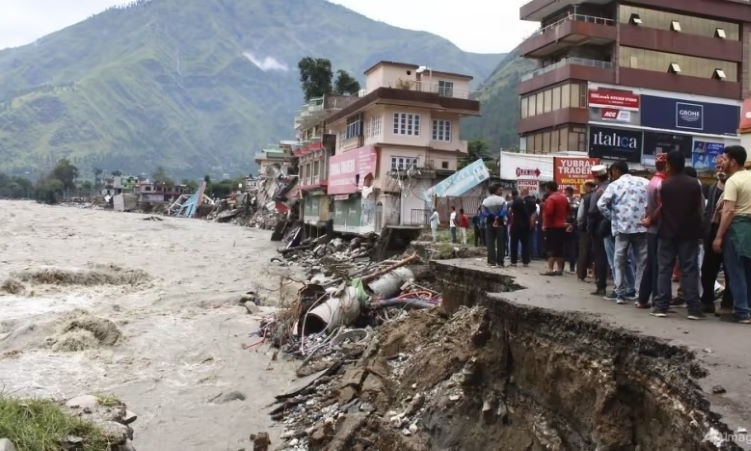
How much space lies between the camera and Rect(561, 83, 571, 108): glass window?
1444 inches

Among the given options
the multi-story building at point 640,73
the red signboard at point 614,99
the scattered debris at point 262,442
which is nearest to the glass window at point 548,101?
the multi-story building at point 640,73

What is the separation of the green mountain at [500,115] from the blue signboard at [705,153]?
180 ft

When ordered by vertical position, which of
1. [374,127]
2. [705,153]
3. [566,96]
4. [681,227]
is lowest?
[681,227]

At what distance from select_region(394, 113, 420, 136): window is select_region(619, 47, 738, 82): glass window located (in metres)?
13.7

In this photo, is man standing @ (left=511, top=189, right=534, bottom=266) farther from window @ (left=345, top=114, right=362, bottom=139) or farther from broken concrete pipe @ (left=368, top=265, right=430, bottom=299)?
window @ (left=345, top=114, right=362, bottom=139)

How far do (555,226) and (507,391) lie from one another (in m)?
4.73

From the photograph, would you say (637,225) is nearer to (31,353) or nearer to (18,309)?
(31,353)

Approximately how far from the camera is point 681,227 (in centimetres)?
642

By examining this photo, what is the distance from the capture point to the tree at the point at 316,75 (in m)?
62.6

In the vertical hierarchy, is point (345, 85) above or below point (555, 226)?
above

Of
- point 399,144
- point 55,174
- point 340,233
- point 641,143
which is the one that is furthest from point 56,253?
point 55,174

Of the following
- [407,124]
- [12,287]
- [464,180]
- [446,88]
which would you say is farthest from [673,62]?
[12,287]

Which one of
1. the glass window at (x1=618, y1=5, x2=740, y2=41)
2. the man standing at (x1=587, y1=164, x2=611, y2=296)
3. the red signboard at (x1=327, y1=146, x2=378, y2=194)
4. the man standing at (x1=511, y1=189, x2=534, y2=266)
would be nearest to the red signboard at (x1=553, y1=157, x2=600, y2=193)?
the man standing at (x1=511, y1=189, x2=534, y2=266)

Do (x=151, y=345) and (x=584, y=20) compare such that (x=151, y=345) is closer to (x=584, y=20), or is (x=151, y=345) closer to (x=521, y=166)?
(x=521, y=166)
